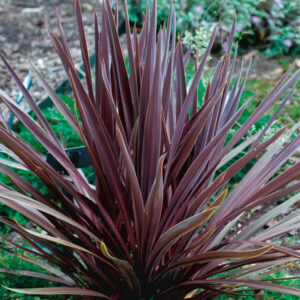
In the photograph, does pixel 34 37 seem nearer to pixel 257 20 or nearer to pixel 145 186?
pixel 257 20

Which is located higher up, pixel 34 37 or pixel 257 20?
pixel 257 20

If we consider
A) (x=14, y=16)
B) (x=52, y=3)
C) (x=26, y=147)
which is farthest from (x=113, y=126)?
(x=52, y=3)

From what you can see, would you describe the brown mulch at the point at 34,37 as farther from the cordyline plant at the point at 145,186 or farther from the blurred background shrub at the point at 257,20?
the cordyline plant at the point at 145,186

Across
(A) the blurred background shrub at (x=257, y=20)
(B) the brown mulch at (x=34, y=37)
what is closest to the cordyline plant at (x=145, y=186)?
(B) the brown mulch at (x=34, y=37)

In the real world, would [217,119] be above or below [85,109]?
below

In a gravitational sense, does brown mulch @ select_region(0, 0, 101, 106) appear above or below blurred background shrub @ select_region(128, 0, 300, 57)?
below

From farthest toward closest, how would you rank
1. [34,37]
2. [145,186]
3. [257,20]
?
1. [34,37]
2. [257,20]
3. [145,186]

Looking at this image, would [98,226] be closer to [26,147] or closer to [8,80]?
[26,147]

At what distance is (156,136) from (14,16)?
4484 millimetres

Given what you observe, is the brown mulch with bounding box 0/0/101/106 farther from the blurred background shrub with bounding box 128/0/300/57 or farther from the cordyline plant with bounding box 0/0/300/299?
the cordyline plant with bounding box 0/0/300/299

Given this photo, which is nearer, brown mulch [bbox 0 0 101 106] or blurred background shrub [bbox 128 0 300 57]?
brown mulch [bbox 0 0 101 106]

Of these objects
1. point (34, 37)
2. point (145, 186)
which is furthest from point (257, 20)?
point (145, 186)

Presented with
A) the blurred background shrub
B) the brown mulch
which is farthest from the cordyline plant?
the blurred background shrub

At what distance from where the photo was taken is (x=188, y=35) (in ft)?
8.32
